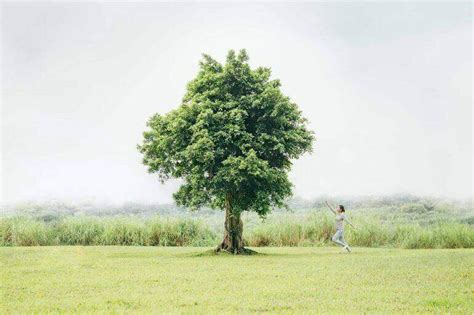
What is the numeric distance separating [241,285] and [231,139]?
1242 centimetres

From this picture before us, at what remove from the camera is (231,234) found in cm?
2997

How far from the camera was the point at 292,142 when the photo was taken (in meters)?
29.0

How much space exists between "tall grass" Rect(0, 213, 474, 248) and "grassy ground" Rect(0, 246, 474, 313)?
15.2 metres

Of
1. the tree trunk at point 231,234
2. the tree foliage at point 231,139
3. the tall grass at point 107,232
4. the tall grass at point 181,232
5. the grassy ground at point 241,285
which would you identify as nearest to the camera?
the grassy ground at point 241,285

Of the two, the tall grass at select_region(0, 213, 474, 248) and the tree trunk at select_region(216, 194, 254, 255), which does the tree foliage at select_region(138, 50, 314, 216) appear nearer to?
the tree trunk at select_region(216, 194, 254, 255)

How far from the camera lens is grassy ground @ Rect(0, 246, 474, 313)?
12961 millimetres

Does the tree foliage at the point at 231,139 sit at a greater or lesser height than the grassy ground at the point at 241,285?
greater

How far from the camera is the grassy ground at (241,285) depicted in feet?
42.5

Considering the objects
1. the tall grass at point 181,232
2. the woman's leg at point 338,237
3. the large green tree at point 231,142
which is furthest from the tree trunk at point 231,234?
the tall grass at point 181,232

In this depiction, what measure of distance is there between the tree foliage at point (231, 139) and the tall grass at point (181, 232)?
11374 mm

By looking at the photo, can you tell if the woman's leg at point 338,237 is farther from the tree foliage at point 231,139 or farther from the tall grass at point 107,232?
the tall grass at point 107,232

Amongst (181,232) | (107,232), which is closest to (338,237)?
(181,232)

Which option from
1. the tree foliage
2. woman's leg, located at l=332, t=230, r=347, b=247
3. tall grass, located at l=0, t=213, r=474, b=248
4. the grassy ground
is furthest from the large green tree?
tall grass, located at l=0, t=213, r=474, b=248

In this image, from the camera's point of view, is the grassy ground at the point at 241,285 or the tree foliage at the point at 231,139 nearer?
the grassy ground at the point at 241,285
